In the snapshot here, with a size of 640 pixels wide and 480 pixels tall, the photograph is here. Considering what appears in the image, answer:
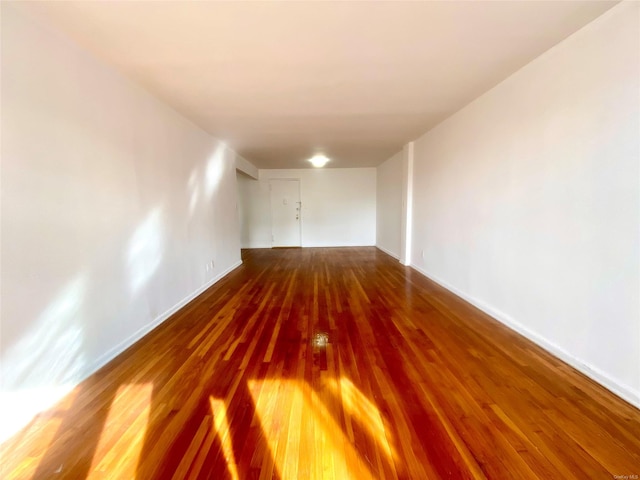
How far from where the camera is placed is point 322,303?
324 centimetres

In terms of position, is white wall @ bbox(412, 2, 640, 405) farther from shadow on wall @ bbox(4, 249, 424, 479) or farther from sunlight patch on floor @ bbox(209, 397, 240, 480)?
sunlight patch on floor @ bbox(209, 397, 240, 480)

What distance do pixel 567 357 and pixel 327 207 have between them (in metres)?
6.14

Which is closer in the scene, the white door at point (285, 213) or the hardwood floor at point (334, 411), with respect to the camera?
the hardwood floor at point (334, 411)

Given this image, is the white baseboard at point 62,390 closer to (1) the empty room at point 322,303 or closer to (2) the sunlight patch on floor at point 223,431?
(1) the empty room at point 322,303

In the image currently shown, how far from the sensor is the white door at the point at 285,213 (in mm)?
7527

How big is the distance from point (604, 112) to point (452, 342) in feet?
6.14

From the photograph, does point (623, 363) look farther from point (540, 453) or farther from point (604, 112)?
point (604, 112)

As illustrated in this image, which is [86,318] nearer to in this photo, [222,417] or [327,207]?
[222,417]

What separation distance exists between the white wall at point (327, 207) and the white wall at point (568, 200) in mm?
4512

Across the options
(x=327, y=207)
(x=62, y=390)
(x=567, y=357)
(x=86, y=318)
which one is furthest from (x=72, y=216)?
(x=327, y=207)

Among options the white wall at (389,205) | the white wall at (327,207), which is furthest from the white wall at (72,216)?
the white wall at (327,207)

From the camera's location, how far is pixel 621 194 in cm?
160

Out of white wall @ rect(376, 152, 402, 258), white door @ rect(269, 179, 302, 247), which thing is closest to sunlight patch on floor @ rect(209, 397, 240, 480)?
white wall @ rect(376, 152, 402, 258)

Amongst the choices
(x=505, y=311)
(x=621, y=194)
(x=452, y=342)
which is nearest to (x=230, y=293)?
(x=452, y=342)
